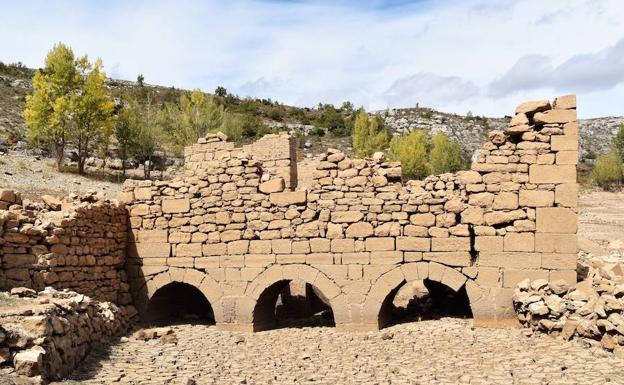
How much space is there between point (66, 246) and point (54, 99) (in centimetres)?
2489

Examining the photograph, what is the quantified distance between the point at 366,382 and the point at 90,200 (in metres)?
7.00

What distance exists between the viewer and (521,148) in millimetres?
11477

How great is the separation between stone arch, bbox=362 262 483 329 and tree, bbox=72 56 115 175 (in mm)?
25193

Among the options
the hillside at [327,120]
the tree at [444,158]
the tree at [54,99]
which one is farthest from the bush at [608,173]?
the tree at [54,99]

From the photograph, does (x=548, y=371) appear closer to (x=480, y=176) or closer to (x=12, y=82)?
(x=480, y=176)

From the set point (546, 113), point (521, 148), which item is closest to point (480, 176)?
point (521, 148)

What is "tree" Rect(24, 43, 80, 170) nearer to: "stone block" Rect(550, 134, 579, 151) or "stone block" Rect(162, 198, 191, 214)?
"stone block" Rect(162, 198, 191, 214)

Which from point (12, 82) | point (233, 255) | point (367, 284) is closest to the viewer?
point (367, 284)

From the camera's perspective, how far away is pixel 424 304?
13914 millimetres

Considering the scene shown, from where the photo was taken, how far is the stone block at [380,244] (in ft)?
39.2

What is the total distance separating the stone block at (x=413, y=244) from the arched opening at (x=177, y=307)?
14.9 feet

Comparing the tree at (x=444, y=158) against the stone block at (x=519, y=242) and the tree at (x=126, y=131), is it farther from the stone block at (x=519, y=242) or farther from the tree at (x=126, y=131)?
the stone block at (x=519, y=242)

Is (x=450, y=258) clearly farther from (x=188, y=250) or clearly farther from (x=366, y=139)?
(x=366, y=139)

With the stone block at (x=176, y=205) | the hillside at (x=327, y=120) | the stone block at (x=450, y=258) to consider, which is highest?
the hillside at (x=327, y=120)
